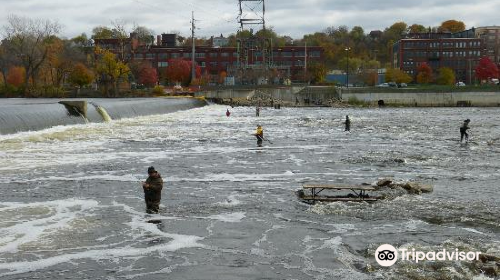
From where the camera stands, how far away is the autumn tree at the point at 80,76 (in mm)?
109625

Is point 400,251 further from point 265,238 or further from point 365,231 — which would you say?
point 265,238

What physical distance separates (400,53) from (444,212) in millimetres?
142089

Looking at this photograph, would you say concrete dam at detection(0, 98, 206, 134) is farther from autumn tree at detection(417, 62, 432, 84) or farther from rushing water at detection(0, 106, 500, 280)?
autumn tree at detection(417, 62, 432, 84)

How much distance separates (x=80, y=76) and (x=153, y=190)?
99.0 m

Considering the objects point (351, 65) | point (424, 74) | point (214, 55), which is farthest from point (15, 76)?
point (424, 74)

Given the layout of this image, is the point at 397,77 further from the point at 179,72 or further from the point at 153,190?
the point at 153,190

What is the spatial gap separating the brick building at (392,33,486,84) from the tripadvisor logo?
474ft

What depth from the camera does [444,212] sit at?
1619 centimetres

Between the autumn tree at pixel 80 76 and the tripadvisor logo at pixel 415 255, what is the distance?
341 feet

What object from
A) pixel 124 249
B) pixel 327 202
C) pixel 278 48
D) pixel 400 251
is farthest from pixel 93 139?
pixel 278 48

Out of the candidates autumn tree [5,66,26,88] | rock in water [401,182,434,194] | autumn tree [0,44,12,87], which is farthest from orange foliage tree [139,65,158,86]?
rock in water [401,182,434,194]

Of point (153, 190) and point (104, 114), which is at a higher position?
point (104, 114)

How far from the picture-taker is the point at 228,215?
1595 centimetres

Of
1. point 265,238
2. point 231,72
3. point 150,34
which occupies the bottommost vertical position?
point 265,238
